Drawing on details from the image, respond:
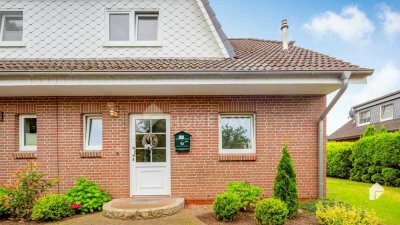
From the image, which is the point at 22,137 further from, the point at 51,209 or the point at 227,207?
the point at 227,207

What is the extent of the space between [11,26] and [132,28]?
144 inches

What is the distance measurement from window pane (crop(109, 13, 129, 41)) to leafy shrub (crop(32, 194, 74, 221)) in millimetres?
4549

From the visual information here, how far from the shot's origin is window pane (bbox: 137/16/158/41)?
8406mm

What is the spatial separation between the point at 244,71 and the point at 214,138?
2.17 metres

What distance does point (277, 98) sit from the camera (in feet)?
25.5

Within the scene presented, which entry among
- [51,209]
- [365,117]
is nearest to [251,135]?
[51,209]

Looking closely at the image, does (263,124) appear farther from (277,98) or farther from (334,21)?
(334,21)

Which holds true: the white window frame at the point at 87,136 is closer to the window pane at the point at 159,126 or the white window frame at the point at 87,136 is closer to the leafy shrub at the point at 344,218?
the window pane at the point at 159,126

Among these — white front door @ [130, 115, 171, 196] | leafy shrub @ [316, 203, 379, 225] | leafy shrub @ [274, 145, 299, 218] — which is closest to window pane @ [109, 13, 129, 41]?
white front door @ [130, 115, 171, 196]

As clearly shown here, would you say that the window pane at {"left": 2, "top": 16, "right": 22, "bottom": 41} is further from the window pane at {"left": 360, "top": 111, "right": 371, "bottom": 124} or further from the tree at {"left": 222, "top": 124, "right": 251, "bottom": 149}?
the window pane at {"left": 360, "top": 111, "right": 371, "bottom": 124}

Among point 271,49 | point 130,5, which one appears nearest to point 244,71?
point 271,49

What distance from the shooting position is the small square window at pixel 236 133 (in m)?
7.95

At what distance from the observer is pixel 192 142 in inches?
305

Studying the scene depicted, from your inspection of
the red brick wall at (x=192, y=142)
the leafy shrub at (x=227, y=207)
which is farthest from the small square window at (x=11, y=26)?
the leafy shrub at (x=227, y=207)
